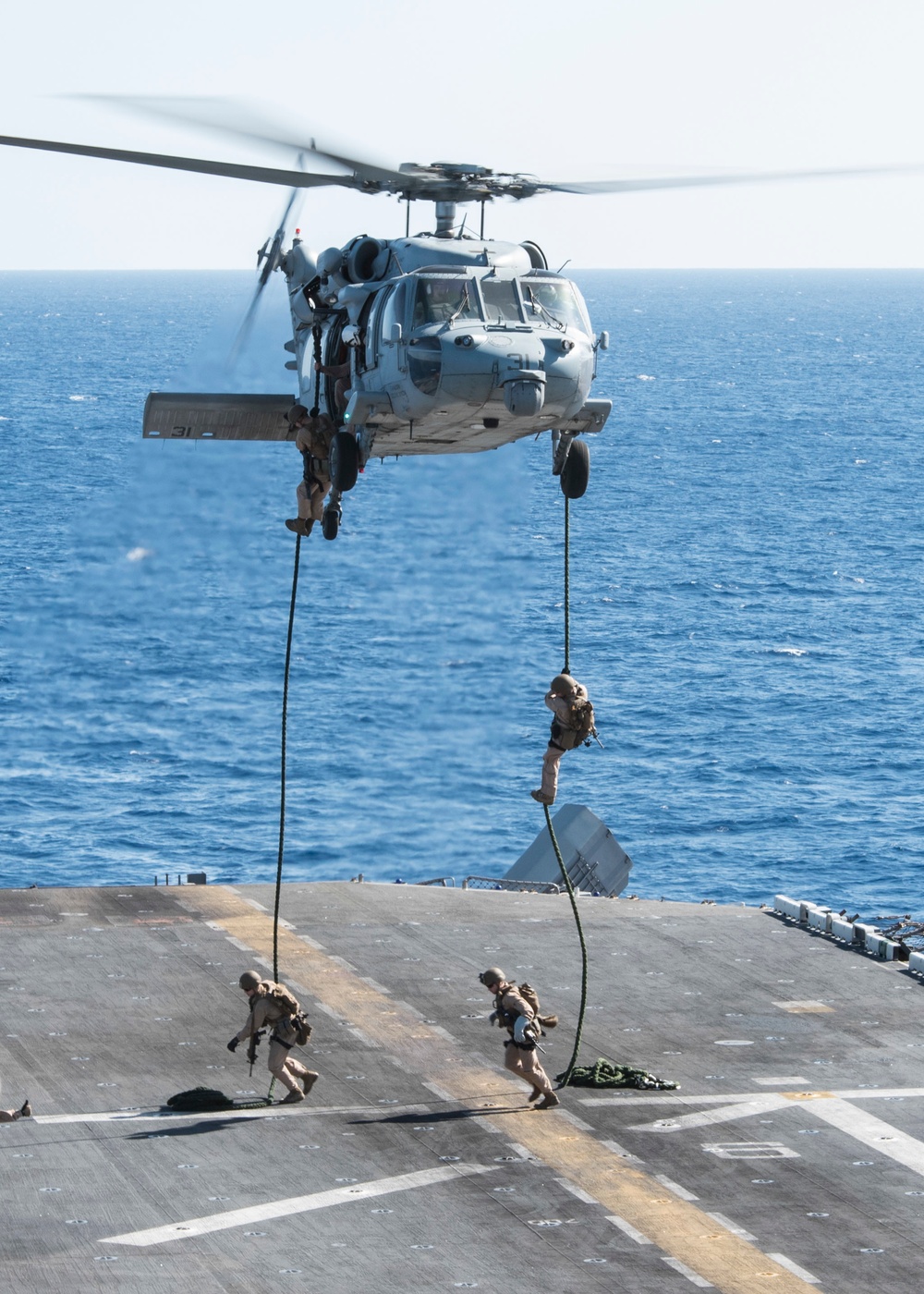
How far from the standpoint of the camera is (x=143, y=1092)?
29672mm

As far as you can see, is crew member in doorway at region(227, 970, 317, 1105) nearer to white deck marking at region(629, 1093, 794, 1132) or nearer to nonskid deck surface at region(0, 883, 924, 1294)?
nonskid deck surface at region(0, 883, 924, 1294)

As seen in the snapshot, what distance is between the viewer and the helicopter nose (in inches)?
976

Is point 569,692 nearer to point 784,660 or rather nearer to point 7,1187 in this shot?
point 7,1187

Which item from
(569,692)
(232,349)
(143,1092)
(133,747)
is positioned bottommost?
(133,747)

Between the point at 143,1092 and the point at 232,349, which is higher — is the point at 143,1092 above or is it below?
below

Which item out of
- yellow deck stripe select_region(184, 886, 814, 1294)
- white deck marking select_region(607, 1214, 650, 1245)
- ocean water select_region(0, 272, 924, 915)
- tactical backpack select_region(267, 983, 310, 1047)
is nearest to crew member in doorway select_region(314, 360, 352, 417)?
ocean water select_region(0, 272, 924, 915)

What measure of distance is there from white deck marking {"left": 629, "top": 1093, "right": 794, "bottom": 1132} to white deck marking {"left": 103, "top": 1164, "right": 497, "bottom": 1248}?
3025mm

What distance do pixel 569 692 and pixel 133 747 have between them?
54155mm

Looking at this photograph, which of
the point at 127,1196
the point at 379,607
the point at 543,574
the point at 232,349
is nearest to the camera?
the point at 127,1196

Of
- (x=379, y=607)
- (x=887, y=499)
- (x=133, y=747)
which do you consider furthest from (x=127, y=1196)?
(x=887, y=499)

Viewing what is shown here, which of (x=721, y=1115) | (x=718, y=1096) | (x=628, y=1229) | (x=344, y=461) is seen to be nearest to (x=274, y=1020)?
(x=628, y=1229)

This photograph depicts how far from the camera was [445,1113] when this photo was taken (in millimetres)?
28969

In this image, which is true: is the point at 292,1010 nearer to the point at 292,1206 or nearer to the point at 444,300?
the point at 292,1206

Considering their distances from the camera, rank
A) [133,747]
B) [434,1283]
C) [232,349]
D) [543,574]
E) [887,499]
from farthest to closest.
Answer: [887,499]
[543,574]
[133,747]
[232,349]
[434,1283]
